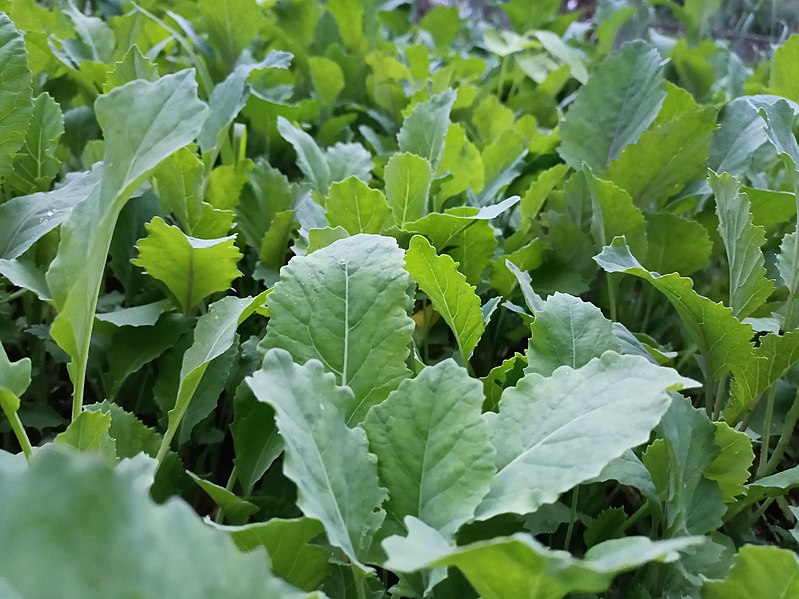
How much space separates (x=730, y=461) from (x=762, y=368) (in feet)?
0.29

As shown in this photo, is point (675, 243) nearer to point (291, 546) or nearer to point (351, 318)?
point (351, 318)

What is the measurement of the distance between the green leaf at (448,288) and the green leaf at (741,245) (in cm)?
19

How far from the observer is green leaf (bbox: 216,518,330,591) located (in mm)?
339

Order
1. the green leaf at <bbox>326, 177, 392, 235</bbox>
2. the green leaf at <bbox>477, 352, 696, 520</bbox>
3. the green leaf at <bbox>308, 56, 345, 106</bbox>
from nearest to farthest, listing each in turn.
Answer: the green leaf at <bbox>477, 352, 696, 520</bbox> < the green leaf at <bbox>326, 177, 392, 235</bbox> < the green leaf at <bbox>308, 56, 345, 106</bbox>

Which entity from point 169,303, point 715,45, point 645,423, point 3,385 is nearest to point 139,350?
point 169,303

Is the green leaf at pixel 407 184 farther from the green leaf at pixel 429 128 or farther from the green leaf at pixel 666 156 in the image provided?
the green leaf at pixel 666 156

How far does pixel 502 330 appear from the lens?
679mm

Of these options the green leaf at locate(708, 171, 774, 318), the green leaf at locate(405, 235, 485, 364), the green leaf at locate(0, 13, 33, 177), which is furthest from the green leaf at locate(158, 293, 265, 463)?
the green leaf at locate(708, 171, 774, 318)

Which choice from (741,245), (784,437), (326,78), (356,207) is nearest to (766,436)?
(784,437)

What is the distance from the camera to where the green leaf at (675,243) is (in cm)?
67

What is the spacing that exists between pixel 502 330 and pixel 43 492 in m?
0.49

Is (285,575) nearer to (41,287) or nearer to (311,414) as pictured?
(311,414)

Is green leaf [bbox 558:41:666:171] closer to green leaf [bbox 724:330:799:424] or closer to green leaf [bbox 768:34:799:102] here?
green leaf [bbox 768:34:799:102]

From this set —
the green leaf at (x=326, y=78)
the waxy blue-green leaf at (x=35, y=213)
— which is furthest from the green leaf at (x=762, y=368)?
the green leaf at (x=326, y=78)
